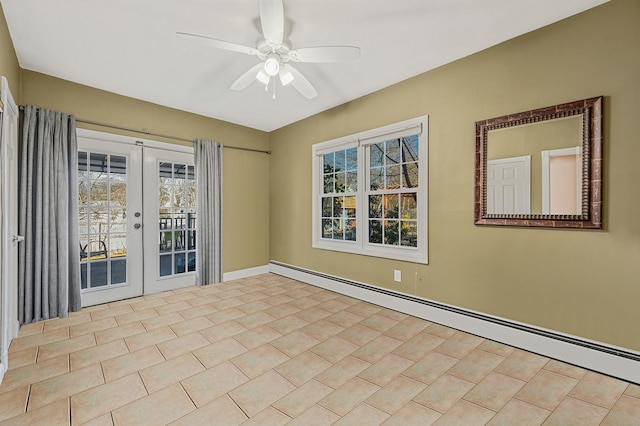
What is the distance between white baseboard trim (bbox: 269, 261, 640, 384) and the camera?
6.70 feet

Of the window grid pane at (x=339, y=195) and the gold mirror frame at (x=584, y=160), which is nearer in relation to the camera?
the gold mirror frame at (x=584, y=160)

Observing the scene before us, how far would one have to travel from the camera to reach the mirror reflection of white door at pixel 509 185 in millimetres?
2447

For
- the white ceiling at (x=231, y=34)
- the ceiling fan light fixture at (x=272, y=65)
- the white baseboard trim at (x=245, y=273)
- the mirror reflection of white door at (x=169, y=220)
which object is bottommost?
the white baseboard trim at (x=245, y=273)

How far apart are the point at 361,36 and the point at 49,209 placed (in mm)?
3571

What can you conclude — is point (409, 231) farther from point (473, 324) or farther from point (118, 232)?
point (118, 232)

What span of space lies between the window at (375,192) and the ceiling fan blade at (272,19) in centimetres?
174

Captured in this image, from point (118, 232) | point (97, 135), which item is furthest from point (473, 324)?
point (97, 135)

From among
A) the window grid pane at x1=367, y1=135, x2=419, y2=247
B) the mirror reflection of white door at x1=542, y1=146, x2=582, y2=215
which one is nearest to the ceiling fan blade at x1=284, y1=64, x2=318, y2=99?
the window grid pane at x1=367, y1=135, x2=419, y2=247

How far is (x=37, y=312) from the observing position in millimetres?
2992

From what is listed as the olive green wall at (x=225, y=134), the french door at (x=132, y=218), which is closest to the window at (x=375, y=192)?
the olive green wall at (x=225, y=134)

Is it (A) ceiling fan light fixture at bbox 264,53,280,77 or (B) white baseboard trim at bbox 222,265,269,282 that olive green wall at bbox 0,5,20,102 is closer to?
(A) ceiling fan light fixture at bbox 264,53,280,77

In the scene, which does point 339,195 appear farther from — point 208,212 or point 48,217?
point 48,217

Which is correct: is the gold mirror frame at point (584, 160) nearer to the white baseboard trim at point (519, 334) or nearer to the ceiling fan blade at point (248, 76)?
the white baseboard trim at point (519, 334)

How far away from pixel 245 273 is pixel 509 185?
3956 millimetres
